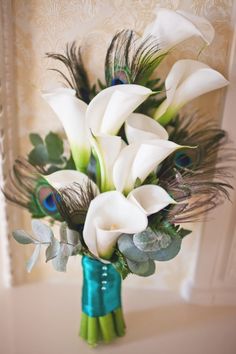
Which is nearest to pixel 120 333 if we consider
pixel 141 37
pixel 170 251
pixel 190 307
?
pixel 190 307

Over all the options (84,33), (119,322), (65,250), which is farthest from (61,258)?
(84,33)

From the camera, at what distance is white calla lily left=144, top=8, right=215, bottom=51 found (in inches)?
25.5

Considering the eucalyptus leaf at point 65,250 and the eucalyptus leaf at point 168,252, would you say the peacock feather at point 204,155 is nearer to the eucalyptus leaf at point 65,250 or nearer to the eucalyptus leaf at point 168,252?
the eucalyptus leaf at point 168,252

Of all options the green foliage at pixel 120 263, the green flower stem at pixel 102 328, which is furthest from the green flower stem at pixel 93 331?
the green foliage at pixel 120 263

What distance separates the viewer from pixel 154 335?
92cm

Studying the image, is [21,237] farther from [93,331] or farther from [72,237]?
[93,331]

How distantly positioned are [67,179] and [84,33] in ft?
1.01

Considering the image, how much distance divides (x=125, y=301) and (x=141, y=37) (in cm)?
67

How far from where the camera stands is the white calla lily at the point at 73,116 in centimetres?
67

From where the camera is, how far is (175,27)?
66 centimetres

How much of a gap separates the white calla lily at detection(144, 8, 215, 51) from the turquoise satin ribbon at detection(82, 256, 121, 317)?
459mm

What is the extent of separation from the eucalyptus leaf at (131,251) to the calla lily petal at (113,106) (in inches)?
7.7

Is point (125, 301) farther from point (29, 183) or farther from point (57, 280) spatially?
point (29, 183)

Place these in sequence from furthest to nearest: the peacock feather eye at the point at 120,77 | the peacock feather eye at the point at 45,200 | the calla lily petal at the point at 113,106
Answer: the peacock feather eye at the point at 45,200, the peacock feather eye at the point at 120,77, the calla lily petal at the point at 113,106
